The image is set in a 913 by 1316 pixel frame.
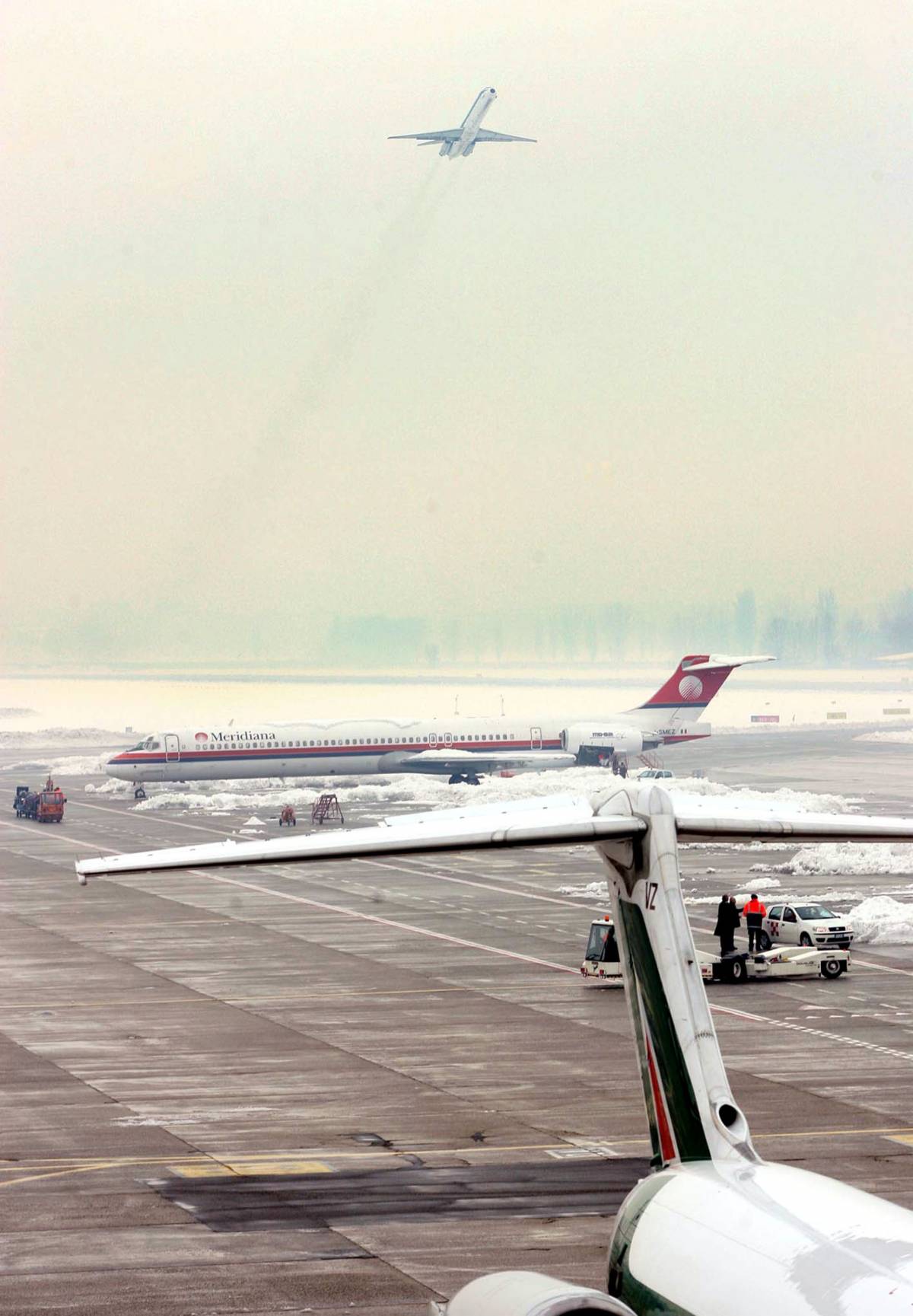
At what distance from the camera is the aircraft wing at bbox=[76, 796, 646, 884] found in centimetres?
1206

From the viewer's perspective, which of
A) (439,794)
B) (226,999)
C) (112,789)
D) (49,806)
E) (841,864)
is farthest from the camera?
(112,789)

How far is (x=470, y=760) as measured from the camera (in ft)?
356

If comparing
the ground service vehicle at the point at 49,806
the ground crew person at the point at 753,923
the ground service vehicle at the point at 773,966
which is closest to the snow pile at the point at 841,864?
the ground crew person at the point at 753,923

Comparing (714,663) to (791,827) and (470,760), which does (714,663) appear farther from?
(791,827)

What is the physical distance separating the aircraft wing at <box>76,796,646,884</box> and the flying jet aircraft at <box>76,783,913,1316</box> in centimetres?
2

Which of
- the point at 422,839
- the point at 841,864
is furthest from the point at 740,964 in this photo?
the point at 422,839

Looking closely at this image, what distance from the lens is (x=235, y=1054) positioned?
31.4 meters

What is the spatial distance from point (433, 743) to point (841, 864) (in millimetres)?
47710

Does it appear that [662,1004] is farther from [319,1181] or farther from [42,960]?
[42,960]

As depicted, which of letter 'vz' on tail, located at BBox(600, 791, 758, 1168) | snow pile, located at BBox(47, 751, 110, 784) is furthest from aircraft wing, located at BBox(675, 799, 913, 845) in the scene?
snow pile, located at BBox(47, 751, 110, 784)

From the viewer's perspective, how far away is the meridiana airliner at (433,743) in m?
101

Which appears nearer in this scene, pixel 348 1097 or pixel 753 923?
pixel 348 1097

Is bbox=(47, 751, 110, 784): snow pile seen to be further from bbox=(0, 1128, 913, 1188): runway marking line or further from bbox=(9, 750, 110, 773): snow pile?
bbox=(0, 1128, 913, 1188): runway marking line

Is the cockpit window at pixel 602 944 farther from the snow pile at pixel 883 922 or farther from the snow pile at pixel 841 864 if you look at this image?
the snow pile at pixel 841 864
